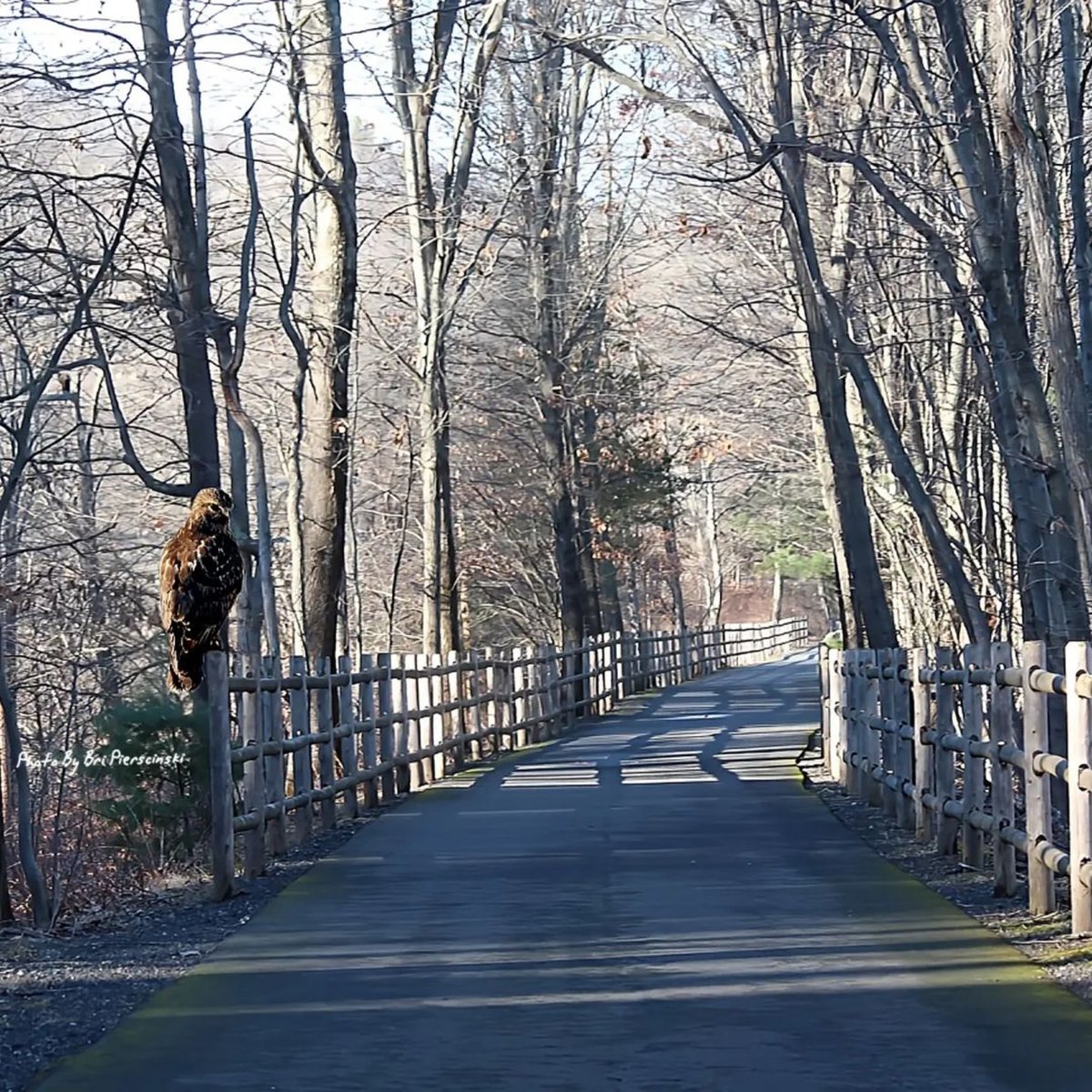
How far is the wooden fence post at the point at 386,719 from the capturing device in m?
18.0

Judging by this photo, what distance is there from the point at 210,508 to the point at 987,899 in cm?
515

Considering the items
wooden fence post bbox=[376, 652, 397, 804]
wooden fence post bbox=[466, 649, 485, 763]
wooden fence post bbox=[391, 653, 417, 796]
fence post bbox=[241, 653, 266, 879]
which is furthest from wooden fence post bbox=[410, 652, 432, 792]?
fence post bbox=[241, 653, 266, 879]

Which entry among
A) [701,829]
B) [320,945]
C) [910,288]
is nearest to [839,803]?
[701,829]

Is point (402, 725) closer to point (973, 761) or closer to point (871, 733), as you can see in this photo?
point (871, 733)

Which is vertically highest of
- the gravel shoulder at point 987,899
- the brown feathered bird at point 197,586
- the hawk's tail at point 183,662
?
the brown feathered bird at point 197,586

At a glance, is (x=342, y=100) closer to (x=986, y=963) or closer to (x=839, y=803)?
(x=839, y=803)

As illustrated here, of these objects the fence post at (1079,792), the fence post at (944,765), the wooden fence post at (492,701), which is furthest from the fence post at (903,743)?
the wooden fence post at (492,701)

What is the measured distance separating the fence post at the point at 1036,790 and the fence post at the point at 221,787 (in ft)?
14.8

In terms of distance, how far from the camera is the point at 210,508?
477 inches

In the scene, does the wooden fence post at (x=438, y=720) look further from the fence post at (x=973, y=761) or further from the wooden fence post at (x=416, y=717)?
the fence post at (x=973, y=761)

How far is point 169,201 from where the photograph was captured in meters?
15.8

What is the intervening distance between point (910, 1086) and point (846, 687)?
456 inches

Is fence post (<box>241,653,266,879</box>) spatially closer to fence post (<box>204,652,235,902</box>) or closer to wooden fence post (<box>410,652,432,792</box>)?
fence post (<box>204,652,235,902</box>)

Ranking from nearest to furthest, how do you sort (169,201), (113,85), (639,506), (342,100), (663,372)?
(113,85), (169,201), (342,100), (663,372), (639,506)
